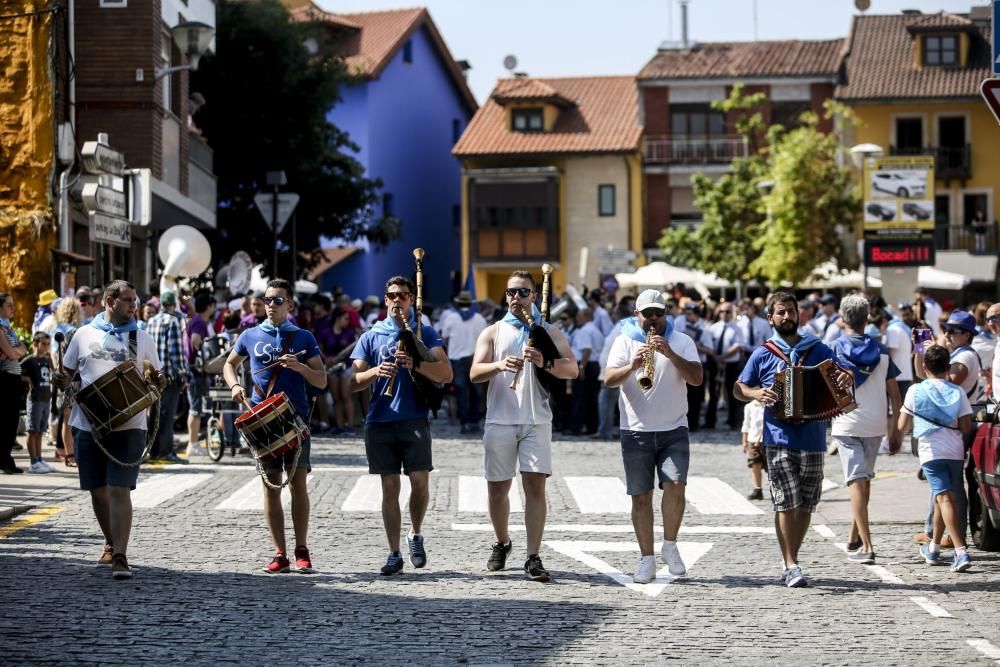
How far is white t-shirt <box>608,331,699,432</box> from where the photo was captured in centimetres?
1127

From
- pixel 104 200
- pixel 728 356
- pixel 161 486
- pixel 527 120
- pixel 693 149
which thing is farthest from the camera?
pixel 527 120

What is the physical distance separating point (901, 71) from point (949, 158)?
337 cm

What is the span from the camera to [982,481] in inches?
473

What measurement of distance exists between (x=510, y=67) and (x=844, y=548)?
56898 mm

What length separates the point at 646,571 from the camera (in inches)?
434

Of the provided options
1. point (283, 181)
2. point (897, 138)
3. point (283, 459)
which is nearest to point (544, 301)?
point (283, 459)

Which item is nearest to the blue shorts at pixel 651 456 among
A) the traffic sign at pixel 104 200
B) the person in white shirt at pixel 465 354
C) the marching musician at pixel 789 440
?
the marching musician at pixel 789 440

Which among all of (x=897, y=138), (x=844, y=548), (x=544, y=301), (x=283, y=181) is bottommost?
(x=844, y=548)

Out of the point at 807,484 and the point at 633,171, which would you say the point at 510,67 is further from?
the point at 807,484

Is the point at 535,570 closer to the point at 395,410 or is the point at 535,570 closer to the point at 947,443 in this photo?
the point at 395,410

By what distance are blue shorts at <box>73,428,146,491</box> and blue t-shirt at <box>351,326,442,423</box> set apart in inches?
62.7

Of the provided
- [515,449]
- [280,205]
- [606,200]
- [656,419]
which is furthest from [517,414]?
[606,200]

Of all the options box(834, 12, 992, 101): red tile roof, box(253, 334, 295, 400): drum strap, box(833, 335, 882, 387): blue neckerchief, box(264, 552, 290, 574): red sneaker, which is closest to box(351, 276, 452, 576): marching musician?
box(253, 334, 295, 400): drum strap

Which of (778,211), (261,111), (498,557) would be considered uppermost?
(261,111)
